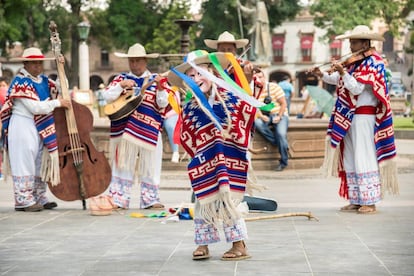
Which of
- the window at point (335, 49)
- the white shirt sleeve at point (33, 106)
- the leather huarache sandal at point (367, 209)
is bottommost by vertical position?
the leather huarache sandal at point (367, 209)

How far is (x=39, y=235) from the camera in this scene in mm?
7719

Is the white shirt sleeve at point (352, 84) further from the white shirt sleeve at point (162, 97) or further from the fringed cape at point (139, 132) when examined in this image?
the fringed cape at point (139, 132)

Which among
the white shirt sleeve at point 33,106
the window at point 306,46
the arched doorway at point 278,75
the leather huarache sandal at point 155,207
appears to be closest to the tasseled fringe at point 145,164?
the leather huarache sandal at point 155,207

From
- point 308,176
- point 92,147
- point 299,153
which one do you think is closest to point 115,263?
point 92,147

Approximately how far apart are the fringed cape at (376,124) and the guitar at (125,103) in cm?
219

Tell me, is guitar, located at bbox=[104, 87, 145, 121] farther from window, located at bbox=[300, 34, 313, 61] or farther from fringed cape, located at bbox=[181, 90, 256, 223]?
window, located at bbox=[300, 34, 313, 61]

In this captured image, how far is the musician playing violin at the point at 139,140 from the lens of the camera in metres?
9.59

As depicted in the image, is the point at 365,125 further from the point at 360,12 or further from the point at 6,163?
the point at 360,12

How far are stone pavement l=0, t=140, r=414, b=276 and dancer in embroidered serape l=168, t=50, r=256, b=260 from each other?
235 mm

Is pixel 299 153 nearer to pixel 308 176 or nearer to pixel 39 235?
pixel 308 176

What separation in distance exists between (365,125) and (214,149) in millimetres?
3338

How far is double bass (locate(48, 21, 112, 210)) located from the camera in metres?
9.48

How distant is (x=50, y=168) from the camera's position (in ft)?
31.1

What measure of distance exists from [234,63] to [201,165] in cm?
82
